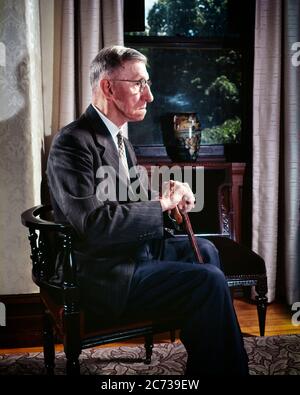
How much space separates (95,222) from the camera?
1541 millimetres

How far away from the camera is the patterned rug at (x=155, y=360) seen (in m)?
2.15

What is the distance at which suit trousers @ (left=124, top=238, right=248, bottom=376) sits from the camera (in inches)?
→ 59.1

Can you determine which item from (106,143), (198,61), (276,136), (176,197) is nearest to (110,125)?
(106,143)

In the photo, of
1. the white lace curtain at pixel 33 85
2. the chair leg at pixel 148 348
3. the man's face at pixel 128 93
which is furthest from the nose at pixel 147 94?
the chair leg at pixel 148 348

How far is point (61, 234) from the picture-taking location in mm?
1571

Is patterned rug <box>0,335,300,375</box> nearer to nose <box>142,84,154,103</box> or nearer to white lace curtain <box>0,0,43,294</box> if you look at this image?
white lace curtain <box>0,0,43,294</box>

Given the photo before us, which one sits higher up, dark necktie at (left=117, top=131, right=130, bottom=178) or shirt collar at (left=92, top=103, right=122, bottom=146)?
shirt collar at (left=92, top=103, right=122, bottom=146)

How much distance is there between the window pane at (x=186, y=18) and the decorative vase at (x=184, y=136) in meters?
0.67

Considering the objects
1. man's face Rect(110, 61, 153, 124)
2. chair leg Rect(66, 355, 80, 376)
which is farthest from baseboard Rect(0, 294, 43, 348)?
man's face Rect(110, 61, 153, 124)

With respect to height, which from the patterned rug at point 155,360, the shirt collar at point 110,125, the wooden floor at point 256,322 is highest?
the shirt collar at point 110,125

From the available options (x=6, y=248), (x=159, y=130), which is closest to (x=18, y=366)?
(x=6, y=248)

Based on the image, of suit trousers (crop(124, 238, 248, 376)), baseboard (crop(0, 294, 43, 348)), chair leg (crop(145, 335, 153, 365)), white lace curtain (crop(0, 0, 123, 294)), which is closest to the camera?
suit trousers (crop(124, 238, 248, 376))

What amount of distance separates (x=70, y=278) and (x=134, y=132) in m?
1.80

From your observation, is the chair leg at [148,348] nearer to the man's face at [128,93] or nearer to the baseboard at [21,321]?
the baseboard at [21,321]
